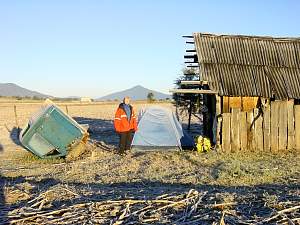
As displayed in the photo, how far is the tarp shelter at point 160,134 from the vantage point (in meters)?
17.4

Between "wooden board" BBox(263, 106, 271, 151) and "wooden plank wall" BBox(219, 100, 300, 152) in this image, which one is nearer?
"wooden plank wall" BBox(219, 100, 300, 152)

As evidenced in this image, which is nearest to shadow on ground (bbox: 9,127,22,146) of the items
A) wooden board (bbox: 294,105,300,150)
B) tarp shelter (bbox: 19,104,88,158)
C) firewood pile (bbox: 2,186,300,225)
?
tarp shelter (bbox: 19,104,88,158)

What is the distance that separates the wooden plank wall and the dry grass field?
2.12ft

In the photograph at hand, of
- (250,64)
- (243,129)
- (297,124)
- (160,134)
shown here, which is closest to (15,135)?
(160,134)

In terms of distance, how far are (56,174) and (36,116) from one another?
4.28 metres

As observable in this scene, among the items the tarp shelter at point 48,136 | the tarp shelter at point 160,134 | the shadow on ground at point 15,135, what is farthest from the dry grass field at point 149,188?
the tarp shelter at point 160,134

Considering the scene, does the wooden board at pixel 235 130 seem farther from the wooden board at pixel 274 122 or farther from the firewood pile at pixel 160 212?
the firewood pile at pixel 160 212

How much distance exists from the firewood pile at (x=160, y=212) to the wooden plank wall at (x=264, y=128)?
10.1m

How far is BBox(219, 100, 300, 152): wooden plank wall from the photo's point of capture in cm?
1673

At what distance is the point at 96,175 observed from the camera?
491 inches

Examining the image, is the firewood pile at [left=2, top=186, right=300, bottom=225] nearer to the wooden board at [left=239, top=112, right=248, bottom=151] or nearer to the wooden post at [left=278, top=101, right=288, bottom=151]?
the wooden board at [left=239, top=112, right=248, bottom=151]

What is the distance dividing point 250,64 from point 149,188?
9848 mm

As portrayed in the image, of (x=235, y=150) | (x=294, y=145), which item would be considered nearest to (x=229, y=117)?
(x=235, y=150)

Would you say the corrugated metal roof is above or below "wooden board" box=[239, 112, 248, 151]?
above
